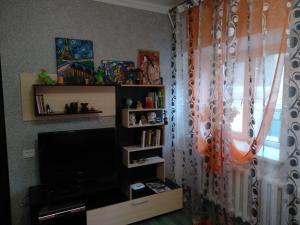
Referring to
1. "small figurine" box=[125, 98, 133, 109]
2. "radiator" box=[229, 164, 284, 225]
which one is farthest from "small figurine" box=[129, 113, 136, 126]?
"radiator" box=[229, 164, 284, 225]

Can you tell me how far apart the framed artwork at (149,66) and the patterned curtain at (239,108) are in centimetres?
29

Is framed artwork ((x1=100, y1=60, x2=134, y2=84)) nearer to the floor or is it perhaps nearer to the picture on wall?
the picture on wall

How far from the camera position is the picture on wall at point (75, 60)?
2.43 metres

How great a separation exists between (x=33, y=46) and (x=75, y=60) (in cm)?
44

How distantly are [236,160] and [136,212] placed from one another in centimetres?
126

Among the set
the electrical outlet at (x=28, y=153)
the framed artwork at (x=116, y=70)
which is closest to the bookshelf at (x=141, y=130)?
the framed artwork at (x=116, y=70)

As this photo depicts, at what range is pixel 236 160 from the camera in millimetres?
2164

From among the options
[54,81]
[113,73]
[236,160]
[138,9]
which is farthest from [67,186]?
[138,9]

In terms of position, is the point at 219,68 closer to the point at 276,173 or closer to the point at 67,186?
the point at 276,173

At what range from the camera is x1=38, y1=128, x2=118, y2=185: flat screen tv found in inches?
88.5

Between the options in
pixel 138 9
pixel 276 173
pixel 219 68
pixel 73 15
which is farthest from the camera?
pixel 138 9

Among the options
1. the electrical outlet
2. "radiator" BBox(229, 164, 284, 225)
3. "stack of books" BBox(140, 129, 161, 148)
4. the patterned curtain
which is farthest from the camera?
"stack of books" BBox(140, 129, 161, 148)

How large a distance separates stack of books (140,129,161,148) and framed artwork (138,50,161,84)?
2.22 ft

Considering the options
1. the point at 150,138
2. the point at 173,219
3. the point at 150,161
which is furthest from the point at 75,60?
the point at 173,219
